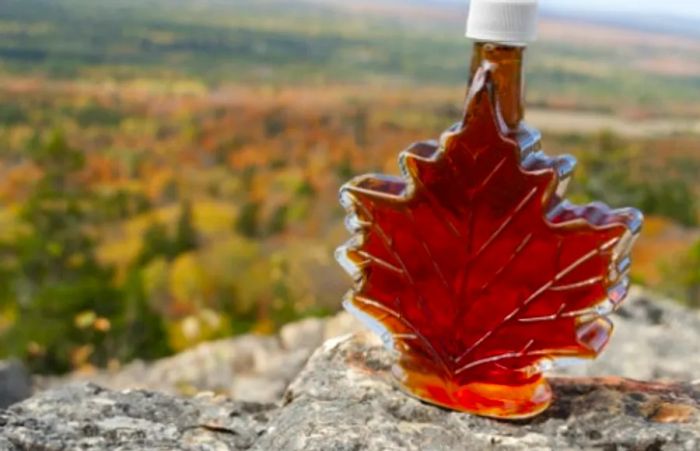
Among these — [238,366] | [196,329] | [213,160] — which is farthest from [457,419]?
[213,160]

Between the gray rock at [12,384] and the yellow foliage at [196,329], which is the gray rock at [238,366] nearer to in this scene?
the yellow foliage at [196,329]

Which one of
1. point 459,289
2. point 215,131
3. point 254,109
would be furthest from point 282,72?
point 459,289

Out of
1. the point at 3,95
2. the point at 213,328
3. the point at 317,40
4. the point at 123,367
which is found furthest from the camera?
the point at 317,40

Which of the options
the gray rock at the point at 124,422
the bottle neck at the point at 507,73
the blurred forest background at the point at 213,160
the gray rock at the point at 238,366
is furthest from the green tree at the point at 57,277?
the bottle neck at the point at 507,73

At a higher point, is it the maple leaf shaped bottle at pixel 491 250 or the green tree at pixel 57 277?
the maple leaf shaped bottle at pixel 491 250

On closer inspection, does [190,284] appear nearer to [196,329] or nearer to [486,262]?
[196,329]

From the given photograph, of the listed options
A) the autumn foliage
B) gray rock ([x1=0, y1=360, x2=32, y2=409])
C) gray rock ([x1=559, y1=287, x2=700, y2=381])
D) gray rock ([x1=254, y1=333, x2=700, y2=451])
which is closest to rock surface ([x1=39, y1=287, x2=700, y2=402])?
gray rock ([x1=559, y1=287, x2=700, y2=381])

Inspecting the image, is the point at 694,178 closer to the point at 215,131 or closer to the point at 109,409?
the point at 215,131
